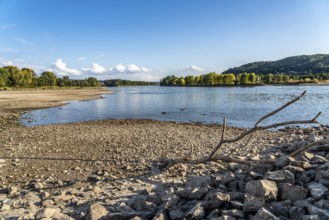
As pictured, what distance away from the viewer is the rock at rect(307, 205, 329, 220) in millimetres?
4755

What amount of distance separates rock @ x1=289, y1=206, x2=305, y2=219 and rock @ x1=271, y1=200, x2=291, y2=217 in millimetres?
141

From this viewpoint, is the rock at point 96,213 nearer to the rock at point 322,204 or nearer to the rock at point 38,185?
the rock at point 38,185

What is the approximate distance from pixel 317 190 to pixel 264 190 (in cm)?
119

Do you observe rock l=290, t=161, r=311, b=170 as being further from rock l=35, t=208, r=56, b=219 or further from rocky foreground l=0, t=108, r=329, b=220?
rock l=35, t=208, r=56, b=219

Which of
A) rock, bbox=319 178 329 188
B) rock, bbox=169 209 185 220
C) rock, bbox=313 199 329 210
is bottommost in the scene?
rock, bbox=169 209 185 220

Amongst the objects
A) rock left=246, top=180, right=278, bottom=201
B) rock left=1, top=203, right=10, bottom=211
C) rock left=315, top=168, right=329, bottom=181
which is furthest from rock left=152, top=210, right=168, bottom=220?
rock left=1, top=203, right=10, bottom=211

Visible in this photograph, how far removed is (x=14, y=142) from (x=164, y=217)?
14.4 metres

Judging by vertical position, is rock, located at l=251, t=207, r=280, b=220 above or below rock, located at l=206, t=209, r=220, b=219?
above

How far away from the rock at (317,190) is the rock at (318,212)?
64 centimetres

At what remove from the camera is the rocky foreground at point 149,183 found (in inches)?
226

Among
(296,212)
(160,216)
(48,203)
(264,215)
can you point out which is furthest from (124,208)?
(296,212)

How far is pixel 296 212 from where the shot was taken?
201 inches

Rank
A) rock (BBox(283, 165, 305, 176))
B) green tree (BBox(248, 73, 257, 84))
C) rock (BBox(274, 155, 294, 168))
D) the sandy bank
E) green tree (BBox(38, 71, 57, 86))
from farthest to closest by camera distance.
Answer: green tree (BBox(248, 73, 257, 84)), green tree (BBox(38, 71, 57, 86)), the sandy bank, rock (BBox(274, 155, 294, 168)), rock (BBox(283, 165, 305, 176))

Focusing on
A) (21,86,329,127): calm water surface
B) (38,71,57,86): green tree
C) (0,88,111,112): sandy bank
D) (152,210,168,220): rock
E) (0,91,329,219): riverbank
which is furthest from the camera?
(38,71,57,86): green tree
